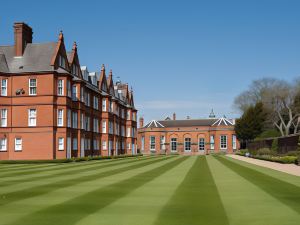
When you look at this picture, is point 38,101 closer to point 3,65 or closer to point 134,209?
point 3,65

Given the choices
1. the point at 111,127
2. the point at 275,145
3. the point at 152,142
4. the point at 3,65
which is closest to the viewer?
the point at 3,65

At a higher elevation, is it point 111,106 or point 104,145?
point 111,106

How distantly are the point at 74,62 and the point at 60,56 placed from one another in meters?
5.13

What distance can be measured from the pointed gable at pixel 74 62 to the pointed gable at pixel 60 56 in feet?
6.43

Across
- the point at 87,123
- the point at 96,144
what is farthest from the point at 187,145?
the point at 87,123

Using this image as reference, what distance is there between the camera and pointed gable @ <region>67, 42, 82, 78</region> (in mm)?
48594

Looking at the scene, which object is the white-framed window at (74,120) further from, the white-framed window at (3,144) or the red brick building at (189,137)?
the red brick building at (189,137)

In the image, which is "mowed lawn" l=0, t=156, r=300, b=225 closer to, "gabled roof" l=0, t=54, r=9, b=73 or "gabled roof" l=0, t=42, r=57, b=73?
"gabled roof" l=0, t=42, r=57, b=73

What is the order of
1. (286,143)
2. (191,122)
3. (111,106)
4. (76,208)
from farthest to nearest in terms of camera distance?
(191,122) < (111,106) < (286,143) < (76,208)

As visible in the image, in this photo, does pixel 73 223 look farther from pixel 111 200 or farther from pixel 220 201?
pixel 220 201

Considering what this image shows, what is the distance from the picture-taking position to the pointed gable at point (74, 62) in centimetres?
4859

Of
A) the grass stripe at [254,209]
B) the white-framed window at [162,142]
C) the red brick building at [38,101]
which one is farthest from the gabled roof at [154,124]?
the grass stripe at [254,209]

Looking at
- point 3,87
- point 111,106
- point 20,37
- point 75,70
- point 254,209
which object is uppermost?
point 20,37

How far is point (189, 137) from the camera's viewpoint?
326ft
